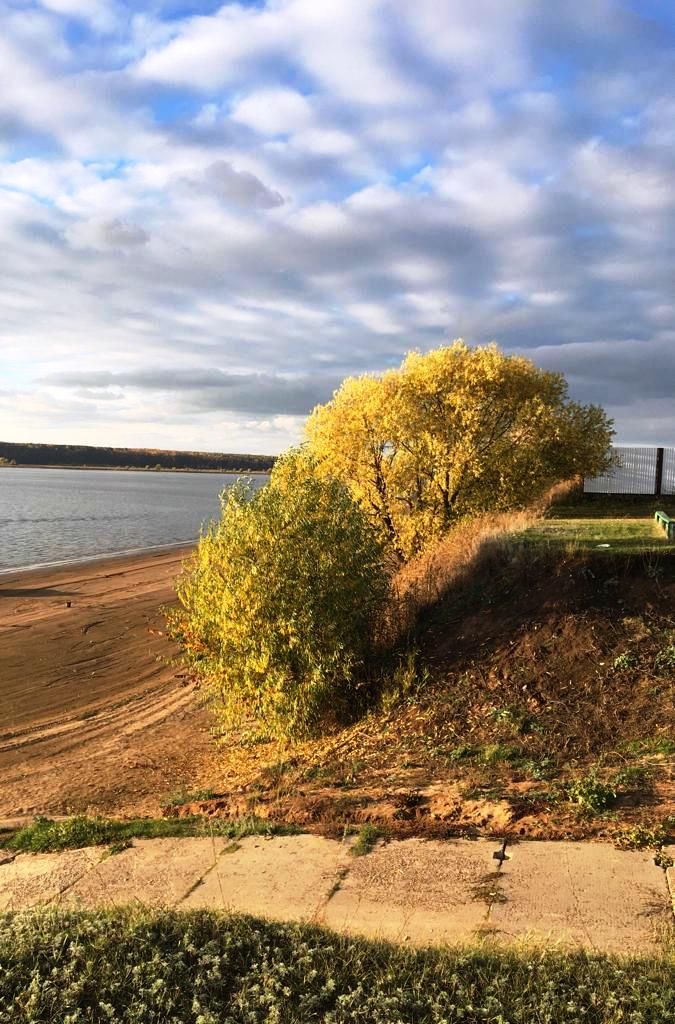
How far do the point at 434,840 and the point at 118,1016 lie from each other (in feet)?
10.1

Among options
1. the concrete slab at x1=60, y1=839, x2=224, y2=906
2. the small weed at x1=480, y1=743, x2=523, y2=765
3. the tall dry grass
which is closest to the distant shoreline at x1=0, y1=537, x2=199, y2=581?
the tall dry grass

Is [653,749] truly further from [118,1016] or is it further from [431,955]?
[118,1016]

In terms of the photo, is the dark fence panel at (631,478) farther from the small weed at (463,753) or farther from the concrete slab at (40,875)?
the concrete slab at (40,875)

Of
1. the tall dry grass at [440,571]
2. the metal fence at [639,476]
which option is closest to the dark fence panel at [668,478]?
the metal fence at [639,476]

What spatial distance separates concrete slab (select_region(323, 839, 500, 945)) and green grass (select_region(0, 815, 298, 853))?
130 centimetres

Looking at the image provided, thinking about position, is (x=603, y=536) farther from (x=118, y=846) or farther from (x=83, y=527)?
(x=83, y=527)

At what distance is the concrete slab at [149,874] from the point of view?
573 cm

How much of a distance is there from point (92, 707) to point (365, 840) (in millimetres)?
11802

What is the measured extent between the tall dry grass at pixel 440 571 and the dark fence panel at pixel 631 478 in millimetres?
15300

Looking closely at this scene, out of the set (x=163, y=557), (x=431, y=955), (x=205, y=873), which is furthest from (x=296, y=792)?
(x=163, y=557)

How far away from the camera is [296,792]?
8.38m

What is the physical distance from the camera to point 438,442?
21.4 metres

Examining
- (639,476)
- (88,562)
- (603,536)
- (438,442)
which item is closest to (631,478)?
(639,476)

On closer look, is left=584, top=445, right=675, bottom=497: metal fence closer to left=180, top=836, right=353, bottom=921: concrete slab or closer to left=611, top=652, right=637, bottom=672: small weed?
left=611, top=652, right=637, bottom=672: small weed
